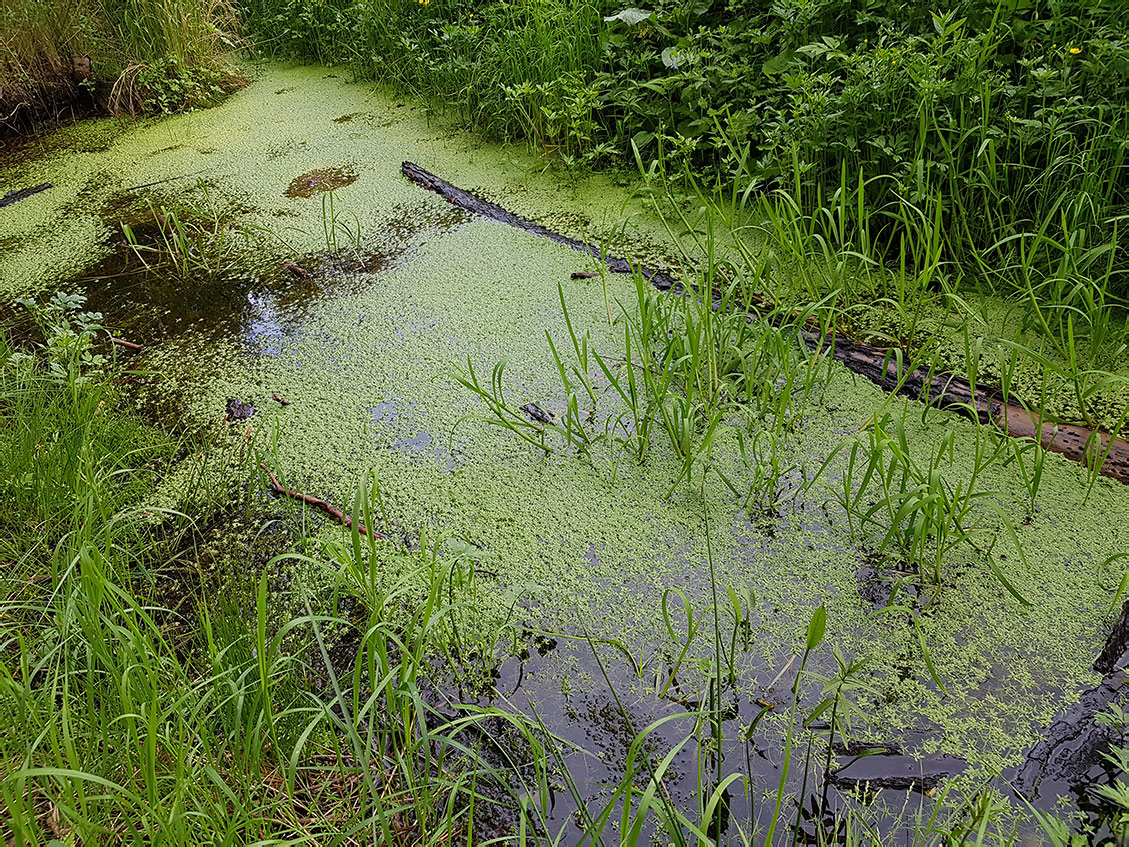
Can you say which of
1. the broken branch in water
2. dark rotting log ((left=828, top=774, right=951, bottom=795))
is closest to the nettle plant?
the broken branch in water

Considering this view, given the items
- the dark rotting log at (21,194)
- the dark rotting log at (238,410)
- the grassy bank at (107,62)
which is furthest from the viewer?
the grassy bank at (107,62)

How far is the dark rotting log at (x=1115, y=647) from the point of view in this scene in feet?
3.85

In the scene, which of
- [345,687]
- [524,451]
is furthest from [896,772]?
[524,451]

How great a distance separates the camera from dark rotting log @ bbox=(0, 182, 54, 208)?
314 centimetres

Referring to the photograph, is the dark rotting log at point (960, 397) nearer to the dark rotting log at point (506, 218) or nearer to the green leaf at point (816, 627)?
the dark rotting log at point (506, 218)

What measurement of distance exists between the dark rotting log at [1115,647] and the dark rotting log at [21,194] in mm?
3929

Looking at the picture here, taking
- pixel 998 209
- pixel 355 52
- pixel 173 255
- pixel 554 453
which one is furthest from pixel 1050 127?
pixel 355 52

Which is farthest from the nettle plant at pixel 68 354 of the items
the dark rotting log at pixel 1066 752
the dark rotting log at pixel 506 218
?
the dark rotting log at pixel 1066 752

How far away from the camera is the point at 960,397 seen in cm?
172

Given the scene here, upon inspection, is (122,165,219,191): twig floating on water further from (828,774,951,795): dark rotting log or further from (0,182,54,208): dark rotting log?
(828,774,951,795): dark rotting log

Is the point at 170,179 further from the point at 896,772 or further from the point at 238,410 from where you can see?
the point at 896,772

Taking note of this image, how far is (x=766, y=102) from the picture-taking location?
238cm

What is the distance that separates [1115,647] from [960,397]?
0.67 meters

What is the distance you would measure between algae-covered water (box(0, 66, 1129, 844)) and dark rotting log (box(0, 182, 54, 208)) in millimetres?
83
